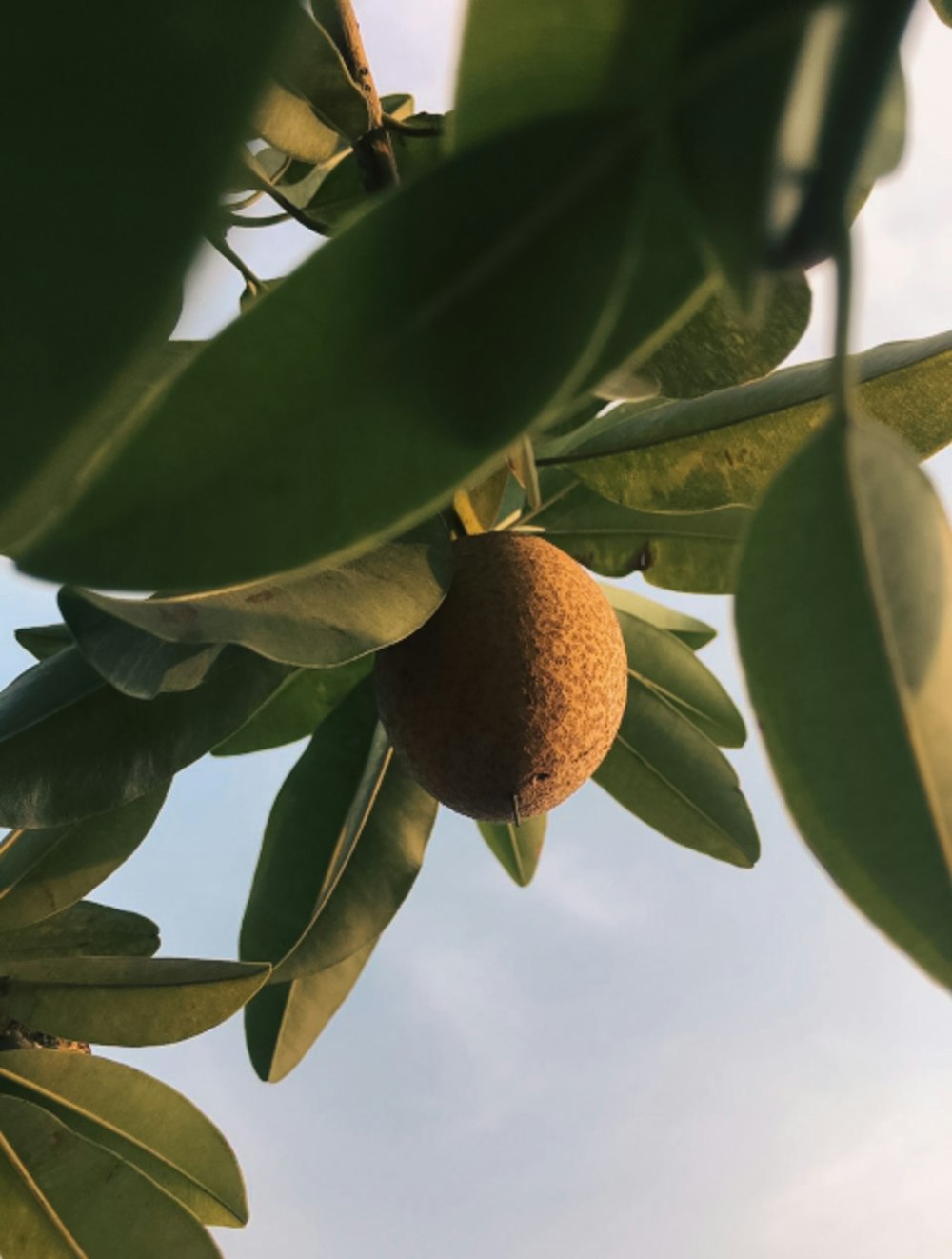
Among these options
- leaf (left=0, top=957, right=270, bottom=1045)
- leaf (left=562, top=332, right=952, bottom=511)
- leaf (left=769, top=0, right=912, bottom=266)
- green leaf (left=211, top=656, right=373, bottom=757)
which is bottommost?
leaf (left=0, top=957, right=270, bottom=1045)

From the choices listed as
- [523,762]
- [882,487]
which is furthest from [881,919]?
[523,762]

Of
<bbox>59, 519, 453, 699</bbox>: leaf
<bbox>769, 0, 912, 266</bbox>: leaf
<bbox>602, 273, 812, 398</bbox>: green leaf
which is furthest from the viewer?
<bbox>602, 273, 812, 398</bbox>: green leaf

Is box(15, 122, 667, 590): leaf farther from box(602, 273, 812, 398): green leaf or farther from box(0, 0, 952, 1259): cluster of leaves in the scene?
box(602, 273, 812, 398): green leaf

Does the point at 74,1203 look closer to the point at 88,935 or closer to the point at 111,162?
the point at 88,935

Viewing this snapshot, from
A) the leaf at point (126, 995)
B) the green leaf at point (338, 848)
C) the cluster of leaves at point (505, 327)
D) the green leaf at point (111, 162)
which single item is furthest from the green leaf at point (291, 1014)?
the green leaf at point (111, 162)

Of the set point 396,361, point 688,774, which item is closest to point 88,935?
point 688,774

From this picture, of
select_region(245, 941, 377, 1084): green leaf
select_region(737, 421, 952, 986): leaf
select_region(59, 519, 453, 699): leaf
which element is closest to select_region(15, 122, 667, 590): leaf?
select_region(737, 421, 952, 986): leaf
